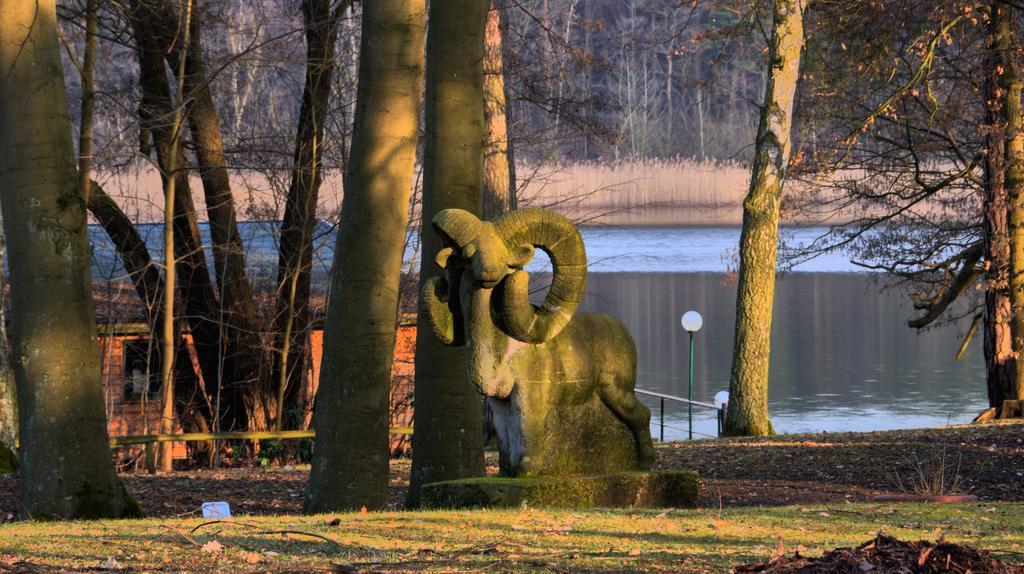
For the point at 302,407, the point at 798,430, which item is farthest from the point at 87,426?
the point at 798,430

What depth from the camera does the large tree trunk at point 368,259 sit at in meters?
10.8

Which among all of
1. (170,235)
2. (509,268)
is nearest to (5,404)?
(170,235)

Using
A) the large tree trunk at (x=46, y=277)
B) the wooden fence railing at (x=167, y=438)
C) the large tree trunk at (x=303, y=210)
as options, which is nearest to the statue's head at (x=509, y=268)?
the large tree trunk at (x=46, y=277)

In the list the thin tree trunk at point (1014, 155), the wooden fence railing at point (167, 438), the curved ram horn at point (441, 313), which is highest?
the thin tree trunk at point (1014, 155)

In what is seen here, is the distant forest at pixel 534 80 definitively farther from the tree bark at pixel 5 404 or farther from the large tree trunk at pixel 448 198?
the large tree trunk at pixel 448 198

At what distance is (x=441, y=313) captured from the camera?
9.78 m

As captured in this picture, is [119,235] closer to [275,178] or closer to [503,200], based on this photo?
[275,178]

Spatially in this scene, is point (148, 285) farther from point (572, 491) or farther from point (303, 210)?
point (572, 491)

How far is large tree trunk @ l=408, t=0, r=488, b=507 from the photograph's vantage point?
36.6 ft

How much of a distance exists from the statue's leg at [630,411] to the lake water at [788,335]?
995 centimetres

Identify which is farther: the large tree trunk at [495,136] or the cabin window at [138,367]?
the cabin window at [138,367]

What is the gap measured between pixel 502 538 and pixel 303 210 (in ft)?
49.1

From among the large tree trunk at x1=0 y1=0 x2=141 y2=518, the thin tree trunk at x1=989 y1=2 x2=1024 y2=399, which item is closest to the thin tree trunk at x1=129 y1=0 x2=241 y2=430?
the large tree trunk at x1=0 y1=0 x2=141 y2=518

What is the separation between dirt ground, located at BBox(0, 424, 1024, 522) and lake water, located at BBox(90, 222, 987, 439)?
5.43 meters
